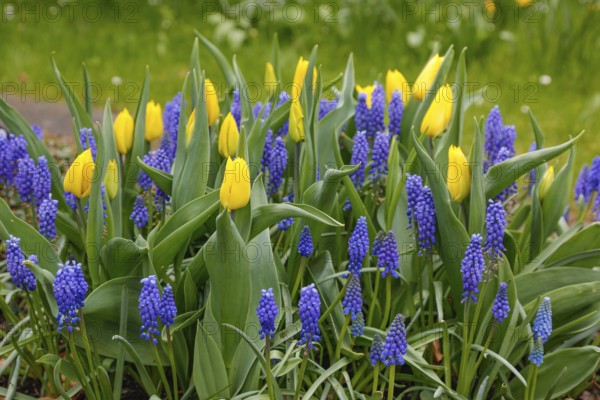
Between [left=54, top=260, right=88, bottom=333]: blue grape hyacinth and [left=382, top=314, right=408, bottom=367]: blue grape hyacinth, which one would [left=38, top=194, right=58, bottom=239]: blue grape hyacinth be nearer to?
[left=54, top=260, right=88, bottom=333]: blue grape hyacinth

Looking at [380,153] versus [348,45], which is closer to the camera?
[380,153]

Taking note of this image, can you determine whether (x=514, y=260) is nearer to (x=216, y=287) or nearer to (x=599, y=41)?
(x=216, y=287)

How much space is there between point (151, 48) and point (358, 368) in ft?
17.2

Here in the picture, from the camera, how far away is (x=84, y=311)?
88.8 inches

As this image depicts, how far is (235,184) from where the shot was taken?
207 centimetres

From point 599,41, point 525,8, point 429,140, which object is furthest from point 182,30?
point 429,140

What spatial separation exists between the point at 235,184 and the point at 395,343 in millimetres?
579

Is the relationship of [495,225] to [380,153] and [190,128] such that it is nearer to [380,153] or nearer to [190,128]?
[380,153]

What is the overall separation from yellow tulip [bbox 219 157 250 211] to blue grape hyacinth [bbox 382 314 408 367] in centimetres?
50

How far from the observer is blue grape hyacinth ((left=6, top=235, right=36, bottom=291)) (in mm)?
2174

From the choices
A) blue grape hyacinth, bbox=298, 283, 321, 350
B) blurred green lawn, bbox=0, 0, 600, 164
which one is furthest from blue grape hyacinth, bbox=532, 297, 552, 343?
blurred green lawn, bbox=0, 0, 600, 164

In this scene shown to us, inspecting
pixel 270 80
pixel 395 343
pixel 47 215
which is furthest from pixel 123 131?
pixel 395 343

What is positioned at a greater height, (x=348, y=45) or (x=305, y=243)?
(x=348, y=45)

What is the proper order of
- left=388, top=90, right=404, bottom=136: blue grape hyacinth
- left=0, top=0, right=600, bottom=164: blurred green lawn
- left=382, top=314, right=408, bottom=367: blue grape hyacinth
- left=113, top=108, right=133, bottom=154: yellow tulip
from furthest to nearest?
left=0, top=0, right=600, bottom=164: blurred green lawn → left=388, top=90, right=404, bottom=136: blue grape hyacinth → left=113, top=108, right=133, bottom=154: yellow tulip → left=382, top=314, right=408, bottom=367: blue grape hyacinth
